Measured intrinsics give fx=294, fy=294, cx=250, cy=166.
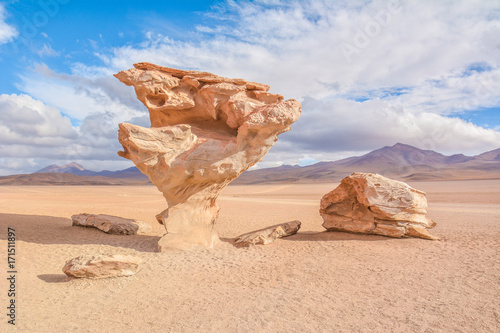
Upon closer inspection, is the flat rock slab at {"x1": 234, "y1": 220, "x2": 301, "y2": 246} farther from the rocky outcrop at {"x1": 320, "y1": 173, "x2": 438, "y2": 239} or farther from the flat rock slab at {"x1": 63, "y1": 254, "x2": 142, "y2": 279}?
the flat rock slab at {"x1": 63, "y1": 254, "x2": 142, "y2": 279}

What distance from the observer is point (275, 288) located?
6.79 metres

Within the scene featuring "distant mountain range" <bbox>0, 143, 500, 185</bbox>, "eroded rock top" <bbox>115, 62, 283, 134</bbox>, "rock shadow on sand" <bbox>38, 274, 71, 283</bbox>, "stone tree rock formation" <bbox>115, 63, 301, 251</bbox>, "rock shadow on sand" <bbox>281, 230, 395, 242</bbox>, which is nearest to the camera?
"rock shadow on sand" <bbox>38, 274, 71, 283</bbox>

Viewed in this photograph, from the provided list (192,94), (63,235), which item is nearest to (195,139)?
(192,94)

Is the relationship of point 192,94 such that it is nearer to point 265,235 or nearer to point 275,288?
point 265,235

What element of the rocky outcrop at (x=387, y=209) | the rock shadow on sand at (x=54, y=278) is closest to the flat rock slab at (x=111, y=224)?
the rock shadow on sand at (x=54, y=278)

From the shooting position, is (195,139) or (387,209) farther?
(387,209)

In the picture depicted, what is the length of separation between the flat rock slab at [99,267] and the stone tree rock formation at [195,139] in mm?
2235

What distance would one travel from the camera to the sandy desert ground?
5.28 metres

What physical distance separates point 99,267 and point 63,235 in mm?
5815

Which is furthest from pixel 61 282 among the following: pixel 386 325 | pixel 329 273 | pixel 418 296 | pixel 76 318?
pixel 418 296

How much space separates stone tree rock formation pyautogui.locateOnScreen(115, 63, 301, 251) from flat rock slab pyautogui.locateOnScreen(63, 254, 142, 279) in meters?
2.24

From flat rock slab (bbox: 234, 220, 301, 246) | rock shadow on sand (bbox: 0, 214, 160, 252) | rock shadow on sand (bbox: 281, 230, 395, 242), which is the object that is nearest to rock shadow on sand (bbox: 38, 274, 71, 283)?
rock shadow on sand (bbox: 0, 214, 160, 252)

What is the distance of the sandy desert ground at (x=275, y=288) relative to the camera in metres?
5.28

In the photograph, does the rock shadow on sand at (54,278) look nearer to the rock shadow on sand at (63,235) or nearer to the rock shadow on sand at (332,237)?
the rock shadow on sand at (63,235)
